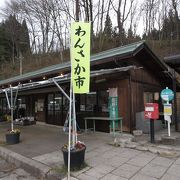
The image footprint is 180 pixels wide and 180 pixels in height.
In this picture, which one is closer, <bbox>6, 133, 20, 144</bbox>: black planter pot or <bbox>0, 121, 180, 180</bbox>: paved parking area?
<bbox>0, 121, 180, 180</bbox>: paved parking area

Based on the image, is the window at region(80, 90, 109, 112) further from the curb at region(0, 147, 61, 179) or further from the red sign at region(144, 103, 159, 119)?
the curb at region(0, 147, 61, 179)

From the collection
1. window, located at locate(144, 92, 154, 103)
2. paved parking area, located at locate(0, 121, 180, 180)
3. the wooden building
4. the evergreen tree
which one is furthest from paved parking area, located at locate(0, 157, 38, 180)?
the evergreen tree

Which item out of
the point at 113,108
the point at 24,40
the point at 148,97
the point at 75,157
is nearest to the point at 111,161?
the point at 75,157

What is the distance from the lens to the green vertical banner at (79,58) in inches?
192

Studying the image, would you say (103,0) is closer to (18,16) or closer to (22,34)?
(18,16)

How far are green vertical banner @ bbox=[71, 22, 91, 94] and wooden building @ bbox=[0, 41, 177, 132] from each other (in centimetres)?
212

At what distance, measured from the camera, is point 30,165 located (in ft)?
18.1

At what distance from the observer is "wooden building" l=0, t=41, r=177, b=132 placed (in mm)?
8438

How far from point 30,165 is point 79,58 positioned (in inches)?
120

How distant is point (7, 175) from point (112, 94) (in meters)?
5.24

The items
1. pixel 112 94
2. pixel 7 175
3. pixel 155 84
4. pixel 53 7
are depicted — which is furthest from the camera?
pixel 53 7

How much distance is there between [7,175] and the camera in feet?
17.5

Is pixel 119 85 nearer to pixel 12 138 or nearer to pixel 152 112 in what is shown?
pixel 152 112

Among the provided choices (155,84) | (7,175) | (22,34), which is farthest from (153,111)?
(22,34)
